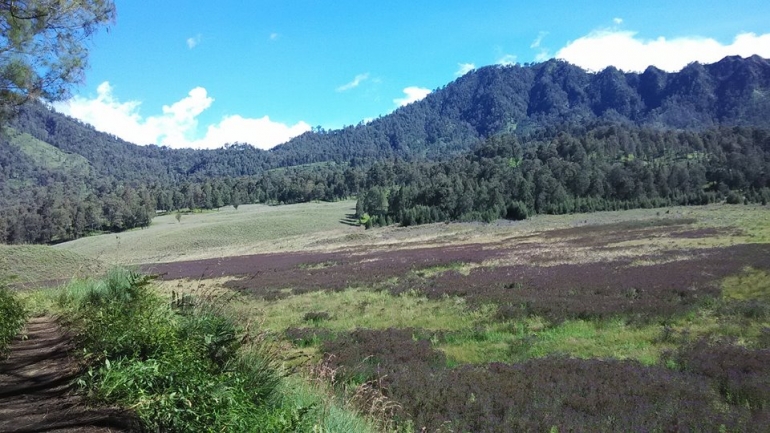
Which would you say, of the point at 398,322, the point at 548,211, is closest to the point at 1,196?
the point at 548,211

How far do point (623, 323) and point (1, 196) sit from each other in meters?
247

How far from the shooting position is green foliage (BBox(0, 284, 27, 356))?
6704 millimetres

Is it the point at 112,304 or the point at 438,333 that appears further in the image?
the point at 438,333

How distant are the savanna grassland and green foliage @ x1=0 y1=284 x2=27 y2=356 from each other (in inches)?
95.3

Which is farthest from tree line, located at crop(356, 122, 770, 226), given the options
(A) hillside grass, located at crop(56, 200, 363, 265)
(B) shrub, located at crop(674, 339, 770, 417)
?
(B) shrub, located at crop(674, 339, 770, 417)

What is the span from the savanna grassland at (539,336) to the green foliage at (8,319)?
2.42 meters

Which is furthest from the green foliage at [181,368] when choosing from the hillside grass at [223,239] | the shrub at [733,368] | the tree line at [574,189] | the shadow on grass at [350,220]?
the shadow on grass at [350,220]

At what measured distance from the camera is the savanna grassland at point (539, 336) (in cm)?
655

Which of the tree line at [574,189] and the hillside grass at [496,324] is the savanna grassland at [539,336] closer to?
the hillside grass at [496,324]

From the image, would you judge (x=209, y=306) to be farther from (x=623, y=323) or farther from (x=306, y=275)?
(x=306, y=275)

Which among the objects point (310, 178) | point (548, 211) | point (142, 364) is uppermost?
point (310, 178)

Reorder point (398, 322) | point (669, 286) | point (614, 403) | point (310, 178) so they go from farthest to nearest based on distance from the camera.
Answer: point (310, 178), point (669, 286), point (398, 322), point (614, 403)

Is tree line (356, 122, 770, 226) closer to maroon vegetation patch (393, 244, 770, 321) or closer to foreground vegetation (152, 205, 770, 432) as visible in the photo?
maroon vegetation patch (393, 244, 770, 321)

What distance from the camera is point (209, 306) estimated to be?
7.06m
